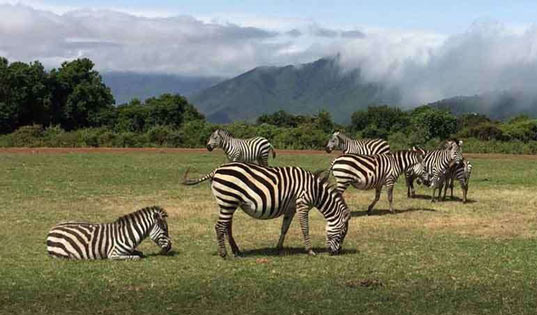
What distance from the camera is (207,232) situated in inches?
593

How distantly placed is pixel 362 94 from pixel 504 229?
13524 centimetres

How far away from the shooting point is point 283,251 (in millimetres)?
12922

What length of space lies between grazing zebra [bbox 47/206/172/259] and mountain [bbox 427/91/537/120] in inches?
3897

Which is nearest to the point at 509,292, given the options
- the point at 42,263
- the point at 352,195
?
the point at 42,263

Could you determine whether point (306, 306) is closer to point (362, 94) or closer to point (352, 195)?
point (352, 195)

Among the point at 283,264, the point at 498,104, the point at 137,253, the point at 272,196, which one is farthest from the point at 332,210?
the point at 498,104

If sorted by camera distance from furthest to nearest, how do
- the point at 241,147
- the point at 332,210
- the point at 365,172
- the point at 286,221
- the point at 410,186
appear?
1. the point at 241,147
2. the point at 410,186
3. the point at 365,172
4. the point at 286,221
5. the point at 332,210

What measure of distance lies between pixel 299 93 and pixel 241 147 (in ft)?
466

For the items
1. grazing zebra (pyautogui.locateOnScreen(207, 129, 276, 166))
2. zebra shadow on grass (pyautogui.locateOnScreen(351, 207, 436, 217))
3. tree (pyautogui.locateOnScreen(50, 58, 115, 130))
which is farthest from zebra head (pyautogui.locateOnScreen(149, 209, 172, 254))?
tree (pyautogui.locateOnScreen(50, 58, 115, 130))

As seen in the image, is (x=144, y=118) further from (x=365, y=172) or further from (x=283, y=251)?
(x=283, y=251)

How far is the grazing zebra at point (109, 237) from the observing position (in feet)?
39.1

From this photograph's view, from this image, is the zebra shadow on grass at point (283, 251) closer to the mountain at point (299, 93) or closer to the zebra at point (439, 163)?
the zebra at point (439, 163)

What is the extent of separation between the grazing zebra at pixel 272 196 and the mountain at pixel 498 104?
98236mm

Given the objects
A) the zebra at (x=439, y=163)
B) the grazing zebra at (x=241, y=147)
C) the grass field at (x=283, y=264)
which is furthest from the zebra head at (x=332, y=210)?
the grazing zebra at (x=241, y=147)
